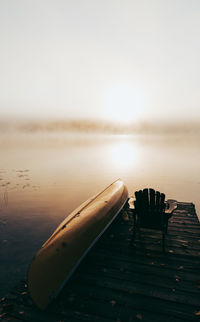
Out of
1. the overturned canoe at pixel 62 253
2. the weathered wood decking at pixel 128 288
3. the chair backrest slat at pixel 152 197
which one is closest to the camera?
the weathered wood decking at pixel 128 288

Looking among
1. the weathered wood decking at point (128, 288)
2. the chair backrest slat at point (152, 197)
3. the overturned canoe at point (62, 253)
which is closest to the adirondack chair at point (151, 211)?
the chair backrest slat at point (152, 197)

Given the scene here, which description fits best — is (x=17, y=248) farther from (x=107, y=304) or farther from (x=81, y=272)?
(x=107, y=304)

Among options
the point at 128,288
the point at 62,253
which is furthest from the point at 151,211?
the point at 62,253

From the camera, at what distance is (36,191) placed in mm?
17000

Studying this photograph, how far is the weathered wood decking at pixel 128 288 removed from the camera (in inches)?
145

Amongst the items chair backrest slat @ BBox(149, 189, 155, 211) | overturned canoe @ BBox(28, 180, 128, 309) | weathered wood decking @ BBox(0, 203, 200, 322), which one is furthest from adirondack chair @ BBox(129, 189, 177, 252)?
overturned canoe @ BBox(28, 180, 128, 309)

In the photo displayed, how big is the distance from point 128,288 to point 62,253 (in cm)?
154

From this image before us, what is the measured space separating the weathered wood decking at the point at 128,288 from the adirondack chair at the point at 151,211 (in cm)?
60

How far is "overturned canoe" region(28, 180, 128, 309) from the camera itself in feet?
13.3

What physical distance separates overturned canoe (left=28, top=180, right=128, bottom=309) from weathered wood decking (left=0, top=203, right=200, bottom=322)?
0.81 ft

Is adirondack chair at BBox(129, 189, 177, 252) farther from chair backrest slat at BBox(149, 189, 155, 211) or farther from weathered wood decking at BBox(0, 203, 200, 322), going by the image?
weathered wood decking at BBox(0, 203, 200, 322)

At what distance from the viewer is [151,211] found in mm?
5910

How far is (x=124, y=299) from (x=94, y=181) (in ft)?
58.5

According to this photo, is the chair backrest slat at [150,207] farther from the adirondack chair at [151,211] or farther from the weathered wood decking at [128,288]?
the weathered wood decking at [128,288]
